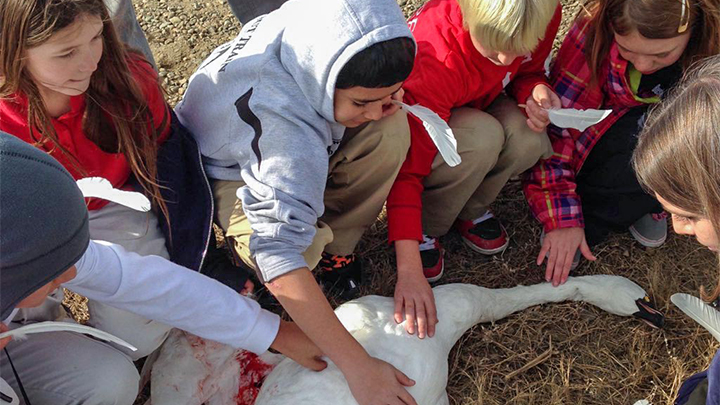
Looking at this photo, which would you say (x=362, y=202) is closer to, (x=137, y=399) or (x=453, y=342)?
(x=453, y=342)

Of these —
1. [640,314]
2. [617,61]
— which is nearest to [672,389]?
[640,314]

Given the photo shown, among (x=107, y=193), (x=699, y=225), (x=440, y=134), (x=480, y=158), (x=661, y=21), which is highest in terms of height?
(x=107, y=193)

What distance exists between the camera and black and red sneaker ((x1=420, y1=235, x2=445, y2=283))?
2480 mm

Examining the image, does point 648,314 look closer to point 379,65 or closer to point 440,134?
point 440,134

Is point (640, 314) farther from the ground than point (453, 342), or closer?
closer

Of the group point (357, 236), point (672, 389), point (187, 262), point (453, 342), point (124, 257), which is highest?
point (124, 257)

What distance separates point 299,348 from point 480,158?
87cm

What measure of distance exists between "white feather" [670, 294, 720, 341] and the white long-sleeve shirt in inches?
46.1

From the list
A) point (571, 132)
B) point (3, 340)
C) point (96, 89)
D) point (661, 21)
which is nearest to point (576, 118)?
point (571, 132)

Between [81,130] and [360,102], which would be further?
[81,130]

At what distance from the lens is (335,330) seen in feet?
6.13

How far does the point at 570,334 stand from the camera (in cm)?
233

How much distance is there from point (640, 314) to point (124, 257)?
5.32ft

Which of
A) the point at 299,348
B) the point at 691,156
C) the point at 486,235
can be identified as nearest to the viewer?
the point at 691,156
